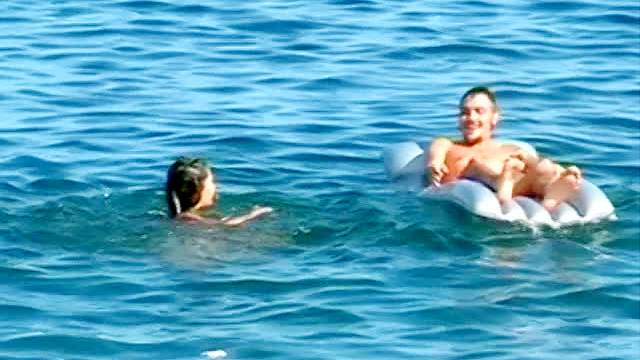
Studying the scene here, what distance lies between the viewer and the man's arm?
1403cm

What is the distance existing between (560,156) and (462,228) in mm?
2556

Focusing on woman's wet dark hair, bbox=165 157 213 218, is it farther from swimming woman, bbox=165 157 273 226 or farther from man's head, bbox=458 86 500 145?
man's head, bbox=458 86 500 145

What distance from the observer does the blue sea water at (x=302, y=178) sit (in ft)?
36.5

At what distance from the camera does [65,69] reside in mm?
18375

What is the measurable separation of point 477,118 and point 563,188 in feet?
3.37

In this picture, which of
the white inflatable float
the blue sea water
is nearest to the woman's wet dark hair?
the blue sea water

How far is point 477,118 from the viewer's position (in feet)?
47.0

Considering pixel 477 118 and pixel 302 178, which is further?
pixel 302 178

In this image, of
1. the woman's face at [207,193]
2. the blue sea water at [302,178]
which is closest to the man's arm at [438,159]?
the blue sea water at [302,178]

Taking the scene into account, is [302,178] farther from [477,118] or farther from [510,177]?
[510,177]

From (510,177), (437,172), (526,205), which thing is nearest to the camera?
(526,205)

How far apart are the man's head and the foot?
0.85m

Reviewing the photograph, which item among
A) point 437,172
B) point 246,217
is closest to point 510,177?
point 437,172

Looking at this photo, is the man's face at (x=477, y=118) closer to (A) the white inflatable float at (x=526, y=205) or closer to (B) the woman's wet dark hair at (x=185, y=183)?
(A) the white inflatable float at (x=526, y=205)
